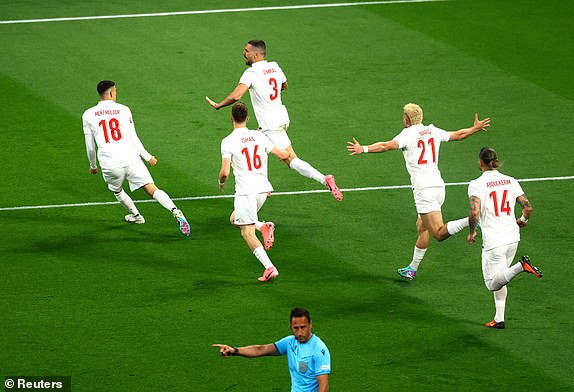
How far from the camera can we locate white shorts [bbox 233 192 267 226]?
579 inches

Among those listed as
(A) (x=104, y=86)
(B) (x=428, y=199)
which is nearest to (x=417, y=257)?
(B) (x=428, y=199)

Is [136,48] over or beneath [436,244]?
over

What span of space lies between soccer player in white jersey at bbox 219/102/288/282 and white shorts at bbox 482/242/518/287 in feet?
8.89

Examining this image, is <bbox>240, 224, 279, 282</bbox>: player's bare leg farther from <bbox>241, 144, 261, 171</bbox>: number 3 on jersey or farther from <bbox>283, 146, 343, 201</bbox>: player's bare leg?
<bbox>283, 146, 343, 201</bbox>: player's bare leg

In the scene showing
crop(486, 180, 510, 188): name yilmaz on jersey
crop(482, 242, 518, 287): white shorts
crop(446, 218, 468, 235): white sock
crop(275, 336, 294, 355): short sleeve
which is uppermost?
crop(486, 180, 510, 188): name yilmaz on jersey

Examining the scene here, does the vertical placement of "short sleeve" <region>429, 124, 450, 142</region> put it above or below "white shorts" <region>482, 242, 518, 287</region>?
above

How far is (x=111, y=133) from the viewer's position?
16109 millimetres

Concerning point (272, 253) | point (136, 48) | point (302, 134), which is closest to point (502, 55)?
point (302, 134)

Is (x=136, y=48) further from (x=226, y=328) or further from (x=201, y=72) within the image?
(x=226, y=328)

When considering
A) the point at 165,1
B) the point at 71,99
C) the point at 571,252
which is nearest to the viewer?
the point at 571,252

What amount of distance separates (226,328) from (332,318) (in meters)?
1.23

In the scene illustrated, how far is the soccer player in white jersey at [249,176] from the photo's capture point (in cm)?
1455

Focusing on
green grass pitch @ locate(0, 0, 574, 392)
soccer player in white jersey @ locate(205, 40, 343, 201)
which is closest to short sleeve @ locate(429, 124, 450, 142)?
green grass pitch @ locate(0, 0, 574, 392)

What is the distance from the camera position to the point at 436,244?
1608cm
